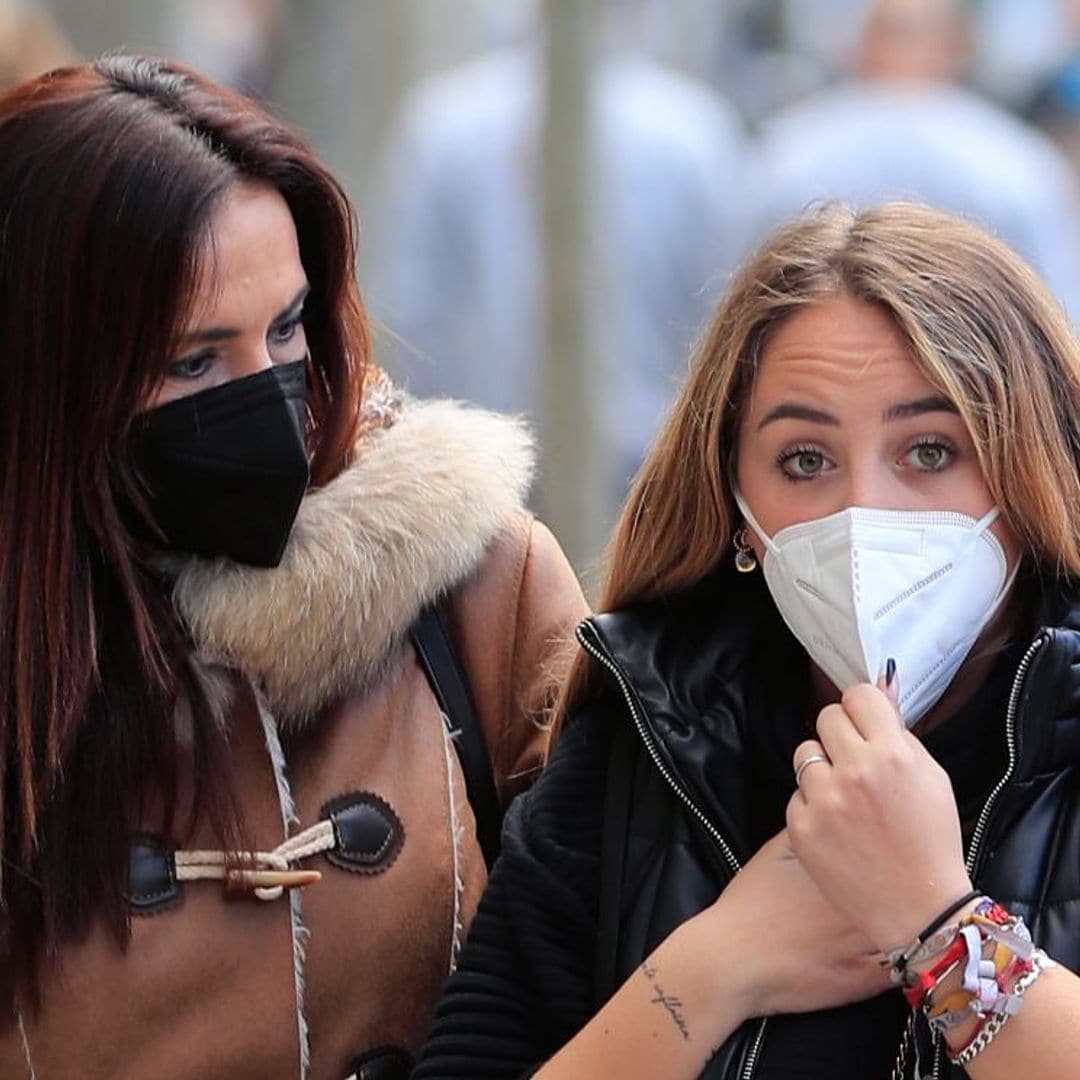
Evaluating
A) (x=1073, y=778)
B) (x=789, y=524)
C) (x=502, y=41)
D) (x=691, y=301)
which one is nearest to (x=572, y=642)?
(x=789, y=524)

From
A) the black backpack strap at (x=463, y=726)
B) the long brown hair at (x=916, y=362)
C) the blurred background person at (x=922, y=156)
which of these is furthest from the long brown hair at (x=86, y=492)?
the blurred background person at (x=922, y=156)

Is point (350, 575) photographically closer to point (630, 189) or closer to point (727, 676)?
point (727, 676)

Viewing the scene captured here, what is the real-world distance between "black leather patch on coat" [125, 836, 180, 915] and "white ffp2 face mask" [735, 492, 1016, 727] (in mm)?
839

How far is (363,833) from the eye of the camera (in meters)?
3.13

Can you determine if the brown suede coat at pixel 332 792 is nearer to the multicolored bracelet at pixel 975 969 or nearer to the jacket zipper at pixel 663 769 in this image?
the jacket zipper at pixel 663 769

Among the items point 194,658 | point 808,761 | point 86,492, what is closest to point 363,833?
point 194,658

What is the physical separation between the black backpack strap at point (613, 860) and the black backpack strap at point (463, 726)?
0.27 m

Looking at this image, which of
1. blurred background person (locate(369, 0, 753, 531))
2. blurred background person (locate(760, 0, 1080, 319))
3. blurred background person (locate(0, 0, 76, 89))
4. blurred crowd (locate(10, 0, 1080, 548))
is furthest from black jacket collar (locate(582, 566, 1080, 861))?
blurred background person (locate(369, 0, 753, 531))

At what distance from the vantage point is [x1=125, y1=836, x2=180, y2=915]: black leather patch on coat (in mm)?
3066

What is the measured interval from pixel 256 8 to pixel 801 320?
10.4 meters

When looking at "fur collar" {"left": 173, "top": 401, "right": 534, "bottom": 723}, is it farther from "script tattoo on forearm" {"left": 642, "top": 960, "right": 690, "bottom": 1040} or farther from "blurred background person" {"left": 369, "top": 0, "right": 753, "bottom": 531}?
"blurred background person" {"left": 369, "top": 0, "right": 753, "bottom": 531}

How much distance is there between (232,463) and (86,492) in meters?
0.19

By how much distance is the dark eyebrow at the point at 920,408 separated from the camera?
110 inches

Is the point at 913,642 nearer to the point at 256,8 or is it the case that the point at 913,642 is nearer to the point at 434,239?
the point at 434,239
